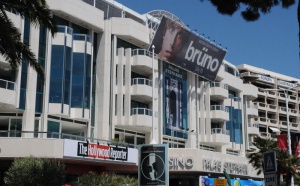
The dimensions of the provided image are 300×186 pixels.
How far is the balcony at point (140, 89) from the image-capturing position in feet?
158

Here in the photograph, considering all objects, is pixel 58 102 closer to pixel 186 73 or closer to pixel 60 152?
pixel 60 152

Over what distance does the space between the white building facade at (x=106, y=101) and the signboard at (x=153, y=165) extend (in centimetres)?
970

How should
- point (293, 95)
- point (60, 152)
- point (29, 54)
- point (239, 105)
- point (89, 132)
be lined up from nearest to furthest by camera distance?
point (29, 54)
point (60, 152)
point (89, 132)
point (239, 105)
point (293, 95)

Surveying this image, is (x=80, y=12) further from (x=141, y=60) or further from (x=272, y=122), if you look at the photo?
(x=272, y=122)

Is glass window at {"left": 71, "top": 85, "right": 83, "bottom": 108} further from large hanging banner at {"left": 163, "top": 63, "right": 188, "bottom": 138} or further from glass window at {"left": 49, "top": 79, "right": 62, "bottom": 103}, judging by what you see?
large hanging banner at {"left": 163, "top": 63, "right": 188, "bottom": 138}

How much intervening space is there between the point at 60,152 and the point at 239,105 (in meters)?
35.6

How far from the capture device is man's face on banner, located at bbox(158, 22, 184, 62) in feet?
163

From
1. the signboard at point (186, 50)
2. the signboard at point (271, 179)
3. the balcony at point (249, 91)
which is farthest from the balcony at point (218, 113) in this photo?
the signboard at point (271, 179)

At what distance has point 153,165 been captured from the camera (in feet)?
82.8

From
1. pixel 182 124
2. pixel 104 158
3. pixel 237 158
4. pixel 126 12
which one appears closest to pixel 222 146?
pixel 237 158

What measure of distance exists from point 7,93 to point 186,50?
73.2 ft

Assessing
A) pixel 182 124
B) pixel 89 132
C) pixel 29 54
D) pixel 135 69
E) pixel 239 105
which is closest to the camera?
pixel 29 54

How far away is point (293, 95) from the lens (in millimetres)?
95500

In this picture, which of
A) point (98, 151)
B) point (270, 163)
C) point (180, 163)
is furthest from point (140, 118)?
point (270, 163)
